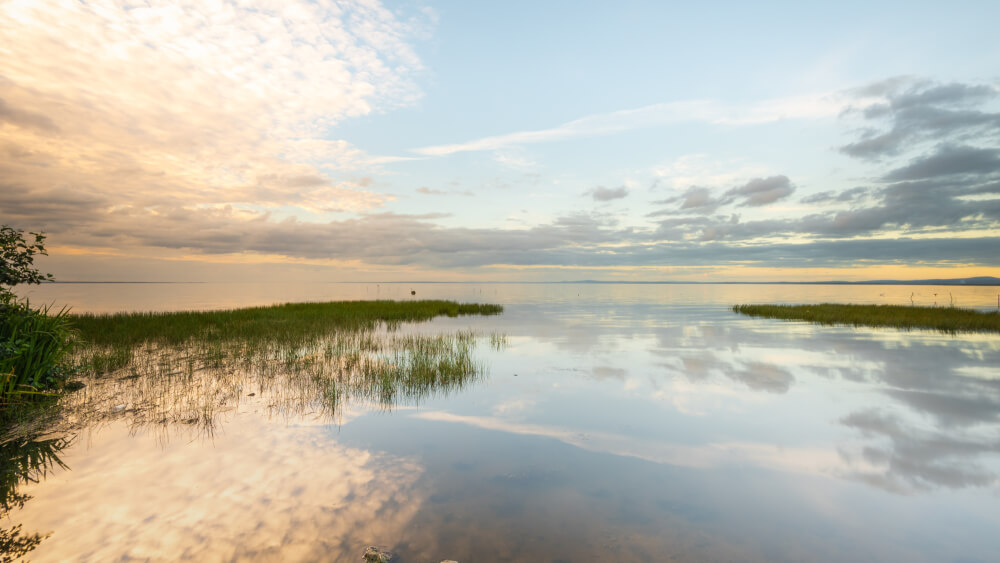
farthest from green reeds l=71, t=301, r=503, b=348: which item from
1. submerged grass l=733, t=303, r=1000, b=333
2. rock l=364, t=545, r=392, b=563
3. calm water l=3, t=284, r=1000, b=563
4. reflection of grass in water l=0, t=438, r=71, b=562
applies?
submerged grass l=733, t=303, r=1000, b=333

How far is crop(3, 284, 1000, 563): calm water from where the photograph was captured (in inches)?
238

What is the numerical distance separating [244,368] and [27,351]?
5.72m

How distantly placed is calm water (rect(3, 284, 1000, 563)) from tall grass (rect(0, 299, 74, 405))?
3.65 m

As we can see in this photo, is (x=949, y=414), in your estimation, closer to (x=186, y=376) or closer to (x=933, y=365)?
(x=933, y=365)

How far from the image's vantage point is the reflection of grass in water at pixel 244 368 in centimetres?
1188

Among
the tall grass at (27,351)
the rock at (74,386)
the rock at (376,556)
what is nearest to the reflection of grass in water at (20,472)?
the tall grass at (27,351)

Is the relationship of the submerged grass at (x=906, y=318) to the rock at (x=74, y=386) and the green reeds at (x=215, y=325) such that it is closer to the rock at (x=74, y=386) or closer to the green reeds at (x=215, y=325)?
the green reeds at (x=215, y=325)

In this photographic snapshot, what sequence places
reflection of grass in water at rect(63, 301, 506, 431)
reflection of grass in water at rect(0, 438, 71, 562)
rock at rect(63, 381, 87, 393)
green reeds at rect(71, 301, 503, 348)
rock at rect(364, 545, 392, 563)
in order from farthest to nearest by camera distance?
1. green reeds at rect(71, 301, 503, 348)
2. rock at rect(63, 381, 87, 393)
3. reflection of grass in water at rect(63, 301, 506, 431)
4. reflection of grass in water at rect(0, 438, 71, 562)
5. rock at rect(364, 545, 392, 563)

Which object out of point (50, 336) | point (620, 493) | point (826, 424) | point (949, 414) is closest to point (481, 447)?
point (620, 493)

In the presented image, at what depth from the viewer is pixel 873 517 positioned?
7082 mm

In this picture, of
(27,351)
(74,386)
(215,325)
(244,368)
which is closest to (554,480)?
(244,368)

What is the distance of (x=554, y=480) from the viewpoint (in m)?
8.00

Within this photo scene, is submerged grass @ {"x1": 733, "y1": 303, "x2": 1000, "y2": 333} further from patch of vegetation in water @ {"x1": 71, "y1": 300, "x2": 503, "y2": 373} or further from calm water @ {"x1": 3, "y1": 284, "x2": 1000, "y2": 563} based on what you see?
patch of vegetation in water @ {"x1": 71, "y1": 300, "x2": 503, "y2": 373}

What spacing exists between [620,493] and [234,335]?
74.9 ft
